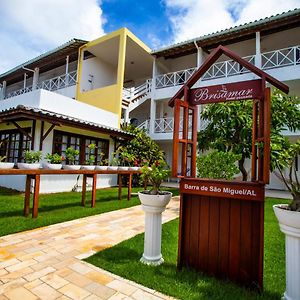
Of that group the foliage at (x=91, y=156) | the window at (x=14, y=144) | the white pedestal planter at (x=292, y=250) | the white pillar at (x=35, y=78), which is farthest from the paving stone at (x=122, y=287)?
the white pillar at (x=35, y=78)

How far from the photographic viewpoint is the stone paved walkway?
223 cm

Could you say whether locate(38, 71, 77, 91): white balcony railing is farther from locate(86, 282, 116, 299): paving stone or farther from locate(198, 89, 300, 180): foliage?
locate(86, 282, 116, 299): paving stone

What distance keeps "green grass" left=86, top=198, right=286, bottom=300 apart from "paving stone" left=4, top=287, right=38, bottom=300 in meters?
0.83

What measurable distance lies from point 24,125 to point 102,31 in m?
7.40

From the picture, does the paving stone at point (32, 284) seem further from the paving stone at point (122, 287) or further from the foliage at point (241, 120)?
the foliage at point (241, 120)

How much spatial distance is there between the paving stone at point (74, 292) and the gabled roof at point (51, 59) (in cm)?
1259

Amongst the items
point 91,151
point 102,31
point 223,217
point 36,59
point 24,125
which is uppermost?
point 102,31

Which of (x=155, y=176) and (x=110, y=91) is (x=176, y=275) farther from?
(x=110, y=91)

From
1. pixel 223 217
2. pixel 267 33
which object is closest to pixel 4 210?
pixel 223 217

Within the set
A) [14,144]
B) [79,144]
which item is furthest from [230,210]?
[14,144]

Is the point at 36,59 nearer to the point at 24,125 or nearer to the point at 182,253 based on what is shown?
the point at 24,125

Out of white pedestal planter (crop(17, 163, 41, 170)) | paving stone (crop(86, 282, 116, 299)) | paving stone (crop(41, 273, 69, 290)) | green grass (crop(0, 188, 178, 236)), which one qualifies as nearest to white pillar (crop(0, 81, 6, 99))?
green grass (crop(0, 188, 178, 236))

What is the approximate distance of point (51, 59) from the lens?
1412 centimetres

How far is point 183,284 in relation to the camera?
7.95ft
